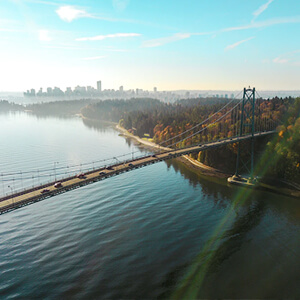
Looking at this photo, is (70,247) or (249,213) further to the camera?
(249,213)

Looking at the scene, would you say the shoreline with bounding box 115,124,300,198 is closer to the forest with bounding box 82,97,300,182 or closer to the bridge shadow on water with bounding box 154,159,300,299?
the forest with bounding box 82,97,300,182

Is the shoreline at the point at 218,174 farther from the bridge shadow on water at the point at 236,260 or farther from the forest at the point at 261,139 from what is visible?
the bridge shadow on water at the point at 236,260

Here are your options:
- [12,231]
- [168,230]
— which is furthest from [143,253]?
[12,231]

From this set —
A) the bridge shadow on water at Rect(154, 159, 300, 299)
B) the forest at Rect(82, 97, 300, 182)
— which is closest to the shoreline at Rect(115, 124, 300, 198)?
the forest at Rect(82, 97, 300, 182)

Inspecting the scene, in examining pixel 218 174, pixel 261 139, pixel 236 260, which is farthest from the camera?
pixel 261 139

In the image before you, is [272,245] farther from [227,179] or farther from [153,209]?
[227,179]

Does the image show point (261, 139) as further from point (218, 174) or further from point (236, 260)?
point (236, 260)

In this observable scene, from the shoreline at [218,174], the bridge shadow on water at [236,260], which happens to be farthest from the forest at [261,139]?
the bridge shadow on water at [236,260]

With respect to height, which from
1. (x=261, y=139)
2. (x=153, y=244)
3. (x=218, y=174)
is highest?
(x=261, y=139)

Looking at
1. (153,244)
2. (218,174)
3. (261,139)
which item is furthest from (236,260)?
(261,139)
